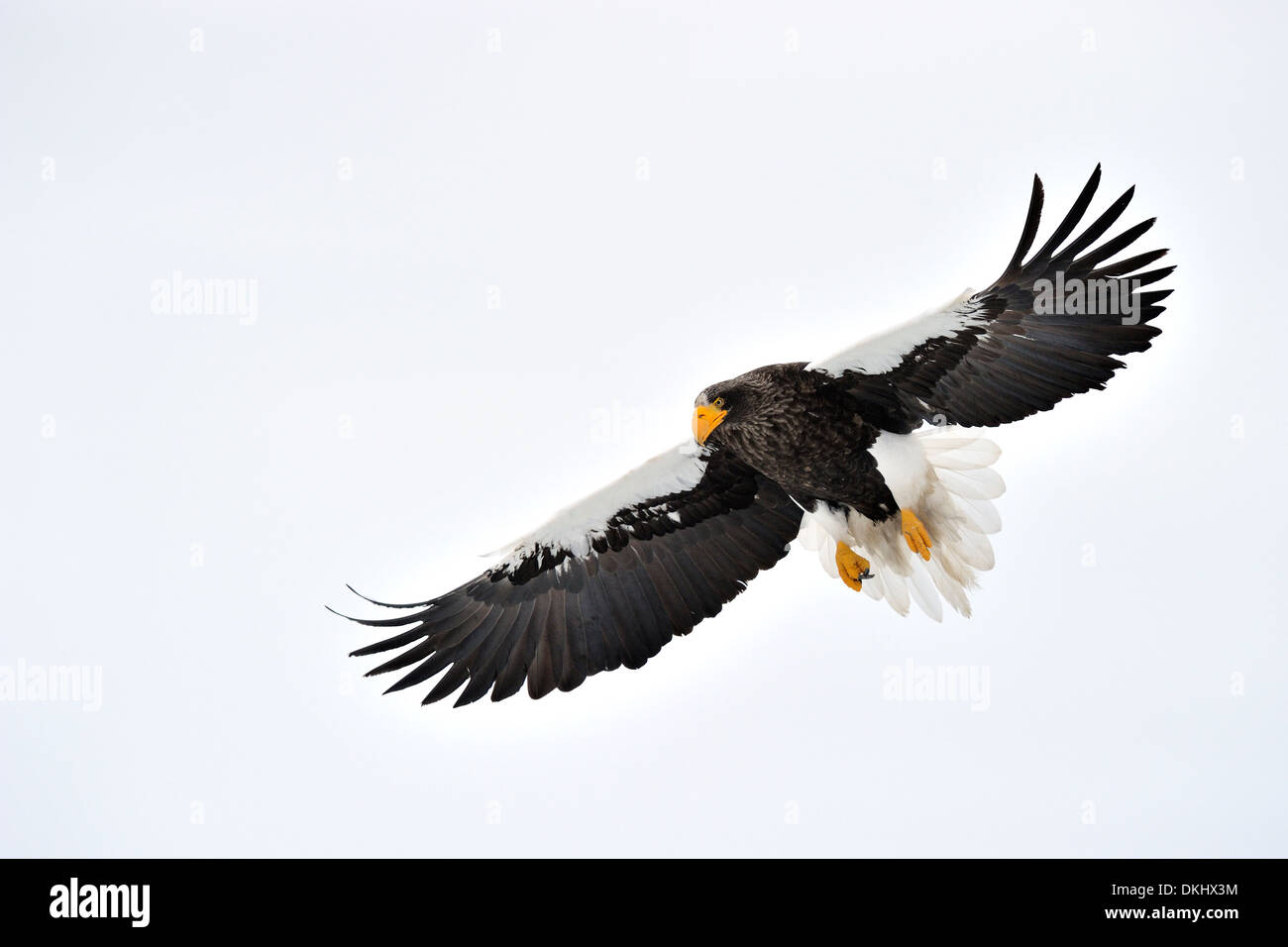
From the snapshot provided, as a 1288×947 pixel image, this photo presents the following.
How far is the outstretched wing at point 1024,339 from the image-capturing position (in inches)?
252

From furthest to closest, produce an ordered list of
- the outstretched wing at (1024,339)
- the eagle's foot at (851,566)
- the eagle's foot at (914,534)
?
the eagle's foot at (851,566) < the eagle's foot at (914,534) < the outstretched wing at (1024,339)

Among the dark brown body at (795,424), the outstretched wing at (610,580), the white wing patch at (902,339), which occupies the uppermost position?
the white wing patch at (902,339)

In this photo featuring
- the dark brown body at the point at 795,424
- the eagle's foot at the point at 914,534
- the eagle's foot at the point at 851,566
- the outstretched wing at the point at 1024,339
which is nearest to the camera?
the outstretched wing at the point at 1024,339

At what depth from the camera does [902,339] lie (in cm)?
660

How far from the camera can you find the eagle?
6.53 m

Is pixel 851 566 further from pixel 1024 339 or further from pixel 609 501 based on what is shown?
pixel 1024 339

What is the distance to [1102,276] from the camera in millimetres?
6461

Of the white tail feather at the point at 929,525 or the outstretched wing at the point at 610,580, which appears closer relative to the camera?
the white tail feather at the point at 929,525

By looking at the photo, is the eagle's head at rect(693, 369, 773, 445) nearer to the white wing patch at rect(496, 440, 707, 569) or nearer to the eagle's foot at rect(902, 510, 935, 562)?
the white wing patch at rect(496, 440, 707, 569)

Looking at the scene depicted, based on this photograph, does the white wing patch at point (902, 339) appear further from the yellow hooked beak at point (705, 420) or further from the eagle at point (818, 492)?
the yellow hooked beak at point (705, 420)

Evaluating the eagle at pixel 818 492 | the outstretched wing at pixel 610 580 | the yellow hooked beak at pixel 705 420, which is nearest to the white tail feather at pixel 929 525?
the eagle at pixel 818 492

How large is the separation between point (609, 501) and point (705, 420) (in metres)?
0.94
